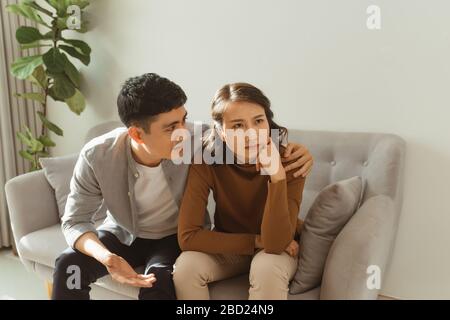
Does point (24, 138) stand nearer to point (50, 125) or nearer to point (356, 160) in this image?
point (50, 125)

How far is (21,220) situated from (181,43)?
1076mm

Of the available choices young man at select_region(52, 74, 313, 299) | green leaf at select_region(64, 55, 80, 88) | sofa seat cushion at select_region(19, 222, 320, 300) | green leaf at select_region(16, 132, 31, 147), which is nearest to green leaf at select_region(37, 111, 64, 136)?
green leaf at select_region(16, 132, 31, 147)

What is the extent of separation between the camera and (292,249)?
1521 mm

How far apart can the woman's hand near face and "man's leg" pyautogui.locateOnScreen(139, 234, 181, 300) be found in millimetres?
432

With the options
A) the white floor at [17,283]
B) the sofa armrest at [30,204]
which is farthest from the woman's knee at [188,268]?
the white floor at [17,283]

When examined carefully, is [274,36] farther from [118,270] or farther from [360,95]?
[118,270]

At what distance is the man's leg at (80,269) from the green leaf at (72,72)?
3.99ft

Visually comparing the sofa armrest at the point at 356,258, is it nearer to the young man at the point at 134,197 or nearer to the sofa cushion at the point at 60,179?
the young man at the point at 134,197

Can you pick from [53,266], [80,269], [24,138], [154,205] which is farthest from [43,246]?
[24,138]

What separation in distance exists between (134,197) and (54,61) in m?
1.19

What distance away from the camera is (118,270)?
1.52m

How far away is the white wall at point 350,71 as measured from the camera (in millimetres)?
1829

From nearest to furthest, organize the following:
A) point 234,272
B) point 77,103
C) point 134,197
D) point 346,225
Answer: point 346,225 < point 234,272 < point 134,197 < point 77,103

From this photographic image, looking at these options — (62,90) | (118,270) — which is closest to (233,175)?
(118,270)
